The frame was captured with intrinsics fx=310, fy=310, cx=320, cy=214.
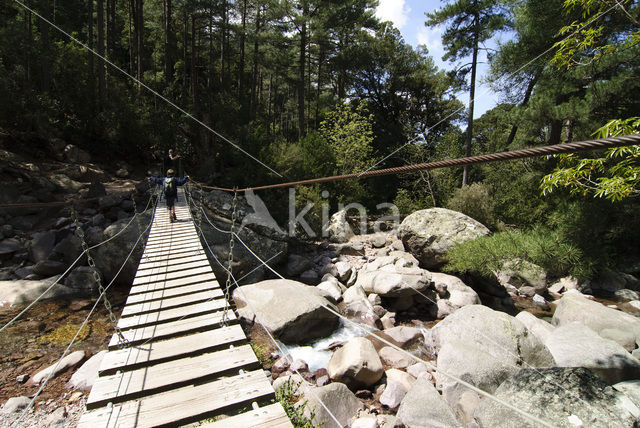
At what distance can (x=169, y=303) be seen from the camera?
10.1ft

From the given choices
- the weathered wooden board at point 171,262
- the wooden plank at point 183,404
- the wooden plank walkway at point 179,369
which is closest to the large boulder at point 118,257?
the weathered wooden board at point 171,262

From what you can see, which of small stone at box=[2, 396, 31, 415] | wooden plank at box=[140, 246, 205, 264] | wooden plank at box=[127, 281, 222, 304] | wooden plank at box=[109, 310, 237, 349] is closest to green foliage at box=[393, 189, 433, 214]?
wooden plank at box=[140, 246, 205, 264]

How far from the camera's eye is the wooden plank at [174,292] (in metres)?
3.17

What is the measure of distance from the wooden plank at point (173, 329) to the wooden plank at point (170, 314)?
47mm

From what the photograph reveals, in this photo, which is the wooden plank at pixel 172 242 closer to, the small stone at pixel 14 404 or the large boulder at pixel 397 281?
the small stone at pixel 14 404

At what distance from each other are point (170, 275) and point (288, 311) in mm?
2372

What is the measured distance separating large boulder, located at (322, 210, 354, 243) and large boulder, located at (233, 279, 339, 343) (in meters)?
5.34

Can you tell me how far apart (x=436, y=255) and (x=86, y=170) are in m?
11.8

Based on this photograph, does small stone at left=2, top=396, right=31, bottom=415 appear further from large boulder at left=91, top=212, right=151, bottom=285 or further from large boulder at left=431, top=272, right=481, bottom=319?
large boulder at left=431, top=272, right=481, bottom=319

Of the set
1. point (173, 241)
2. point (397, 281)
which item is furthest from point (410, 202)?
point (173, 241)

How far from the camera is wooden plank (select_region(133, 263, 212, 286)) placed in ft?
11.7

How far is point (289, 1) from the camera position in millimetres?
13141

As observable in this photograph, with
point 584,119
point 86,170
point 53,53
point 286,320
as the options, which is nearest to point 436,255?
point 584,119

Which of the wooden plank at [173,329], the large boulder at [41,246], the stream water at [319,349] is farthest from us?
the large boulder at [41,246]
